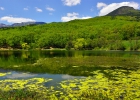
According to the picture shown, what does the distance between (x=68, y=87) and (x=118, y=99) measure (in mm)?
8422

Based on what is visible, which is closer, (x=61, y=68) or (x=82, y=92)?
(x=82, y=92)

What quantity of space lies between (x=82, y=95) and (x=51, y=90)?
16.2 feet

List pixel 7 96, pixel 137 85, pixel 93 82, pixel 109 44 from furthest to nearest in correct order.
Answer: pixel 109 44
pixel 93 82
pixel 137 85
pixel 7 96

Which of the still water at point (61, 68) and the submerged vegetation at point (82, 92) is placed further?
the still water at point (61, 68)

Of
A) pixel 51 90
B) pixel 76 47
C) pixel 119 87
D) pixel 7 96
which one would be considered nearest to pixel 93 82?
pixel 119 87

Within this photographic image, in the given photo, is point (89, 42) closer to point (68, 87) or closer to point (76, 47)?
point (76, 47)

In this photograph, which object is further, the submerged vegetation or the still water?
the still water

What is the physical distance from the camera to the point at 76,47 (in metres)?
185

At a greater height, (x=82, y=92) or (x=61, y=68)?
(x=61, y=68)

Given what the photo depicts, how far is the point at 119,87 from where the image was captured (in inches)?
1201

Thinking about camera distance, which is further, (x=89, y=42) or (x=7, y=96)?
(x=89, y=42)

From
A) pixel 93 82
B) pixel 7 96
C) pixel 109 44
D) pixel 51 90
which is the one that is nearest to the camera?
pixel 7 96

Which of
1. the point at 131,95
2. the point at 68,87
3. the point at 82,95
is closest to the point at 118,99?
the point at 131,95

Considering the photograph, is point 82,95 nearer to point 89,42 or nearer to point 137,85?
point 137,85
